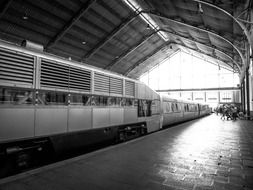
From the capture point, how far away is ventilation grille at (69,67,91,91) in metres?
5.30

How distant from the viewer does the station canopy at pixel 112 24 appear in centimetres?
1403

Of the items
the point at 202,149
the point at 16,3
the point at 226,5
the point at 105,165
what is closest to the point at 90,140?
the point at 105,165

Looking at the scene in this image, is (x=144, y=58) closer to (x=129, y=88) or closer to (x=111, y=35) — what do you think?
(x=111, y=35)

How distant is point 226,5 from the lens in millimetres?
11094

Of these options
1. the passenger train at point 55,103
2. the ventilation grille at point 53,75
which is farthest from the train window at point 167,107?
the ventilation grille at point 53,75

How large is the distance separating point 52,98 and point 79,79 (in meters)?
1.11

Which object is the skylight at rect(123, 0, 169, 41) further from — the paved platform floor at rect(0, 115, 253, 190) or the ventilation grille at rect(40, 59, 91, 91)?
the paved platform floor at rect(0, 115, 253, 190)

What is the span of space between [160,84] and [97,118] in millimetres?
37631

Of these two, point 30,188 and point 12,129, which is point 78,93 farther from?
point 30,188

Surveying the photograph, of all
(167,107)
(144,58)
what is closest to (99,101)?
(167,107)

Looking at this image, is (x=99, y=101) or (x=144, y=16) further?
(x=144, y=16)

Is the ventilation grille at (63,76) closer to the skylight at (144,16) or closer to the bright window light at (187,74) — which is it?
the skylight at (144,16)

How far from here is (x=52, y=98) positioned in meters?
4.71

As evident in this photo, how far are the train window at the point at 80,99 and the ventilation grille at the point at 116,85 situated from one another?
1.33m
